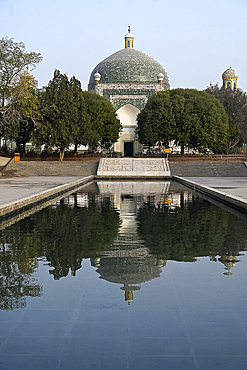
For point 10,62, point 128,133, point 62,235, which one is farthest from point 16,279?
point 128,133

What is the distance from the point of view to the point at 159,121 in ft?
119

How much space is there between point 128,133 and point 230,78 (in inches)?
821

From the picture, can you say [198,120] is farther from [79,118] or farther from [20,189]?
[20,189]

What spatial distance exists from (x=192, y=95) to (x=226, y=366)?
118ft

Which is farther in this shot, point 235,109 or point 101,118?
point 235,109

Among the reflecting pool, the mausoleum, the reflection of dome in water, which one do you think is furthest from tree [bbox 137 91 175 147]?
the reflection of dome in water

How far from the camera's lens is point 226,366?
101 inches

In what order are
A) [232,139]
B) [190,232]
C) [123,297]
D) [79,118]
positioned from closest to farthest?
[123,297]
[190,232]
[79,118]
[232,139]

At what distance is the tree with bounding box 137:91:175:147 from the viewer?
35.9m

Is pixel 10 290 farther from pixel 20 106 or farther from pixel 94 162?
pixel 94 162

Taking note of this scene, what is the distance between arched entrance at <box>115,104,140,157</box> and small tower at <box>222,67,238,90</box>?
1894 centimetres

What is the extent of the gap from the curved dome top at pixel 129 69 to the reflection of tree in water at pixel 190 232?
36824mm

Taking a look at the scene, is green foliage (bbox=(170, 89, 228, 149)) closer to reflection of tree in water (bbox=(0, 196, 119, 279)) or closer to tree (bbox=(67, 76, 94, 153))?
tree (bbox=(67, 76, 94, 153))

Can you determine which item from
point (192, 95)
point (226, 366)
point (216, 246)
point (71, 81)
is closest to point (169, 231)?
point (216, 246)
